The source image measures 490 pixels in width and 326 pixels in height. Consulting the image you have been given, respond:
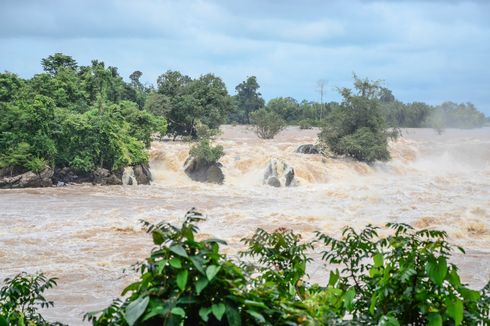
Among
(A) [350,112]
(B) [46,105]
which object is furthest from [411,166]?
(B) [46,105]

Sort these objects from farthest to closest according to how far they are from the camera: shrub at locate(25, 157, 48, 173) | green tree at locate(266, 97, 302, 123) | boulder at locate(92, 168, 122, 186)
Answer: green tree at locate(266, 97, 302, 123) → boulder at locate(92, 168, 122, 186) → shrub at locate(25, 157, 48, 173)

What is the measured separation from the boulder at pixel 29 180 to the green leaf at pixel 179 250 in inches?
807

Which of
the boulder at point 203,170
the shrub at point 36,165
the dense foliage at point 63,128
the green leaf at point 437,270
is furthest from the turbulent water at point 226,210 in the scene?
A: the green leaf at point 437,270

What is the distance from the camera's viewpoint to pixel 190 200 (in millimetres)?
19328

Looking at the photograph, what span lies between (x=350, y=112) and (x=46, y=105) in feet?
52.9

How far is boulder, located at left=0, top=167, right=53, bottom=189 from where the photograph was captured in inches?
800

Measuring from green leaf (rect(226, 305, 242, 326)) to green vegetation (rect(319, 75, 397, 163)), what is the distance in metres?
27.9

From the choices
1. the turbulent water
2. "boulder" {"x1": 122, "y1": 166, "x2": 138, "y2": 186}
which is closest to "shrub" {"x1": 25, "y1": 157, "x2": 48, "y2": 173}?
the turbulent water

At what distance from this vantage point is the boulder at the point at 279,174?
23.5 metres

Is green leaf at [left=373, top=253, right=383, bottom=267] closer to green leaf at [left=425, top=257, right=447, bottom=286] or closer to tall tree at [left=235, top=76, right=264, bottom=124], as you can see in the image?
green leaf at [left=425, top=257, right=447, bottom=286]

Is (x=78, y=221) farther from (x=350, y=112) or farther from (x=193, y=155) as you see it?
(x=350, y=112)

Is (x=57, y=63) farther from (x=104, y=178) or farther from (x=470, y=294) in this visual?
(x=470, y=294)

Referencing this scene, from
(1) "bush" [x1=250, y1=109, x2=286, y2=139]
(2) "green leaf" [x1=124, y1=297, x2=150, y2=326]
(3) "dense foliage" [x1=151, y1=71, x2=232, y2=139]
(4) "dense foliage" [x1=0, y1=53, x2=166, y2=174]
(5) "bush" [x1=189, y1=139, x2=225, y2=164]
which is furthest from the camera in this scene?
(1) "bush" [x1=250, y1=109, x2=286, y2=139]

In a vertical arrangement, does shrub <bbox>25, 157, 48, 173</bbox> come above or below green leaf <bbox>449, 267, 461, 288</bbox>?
below
